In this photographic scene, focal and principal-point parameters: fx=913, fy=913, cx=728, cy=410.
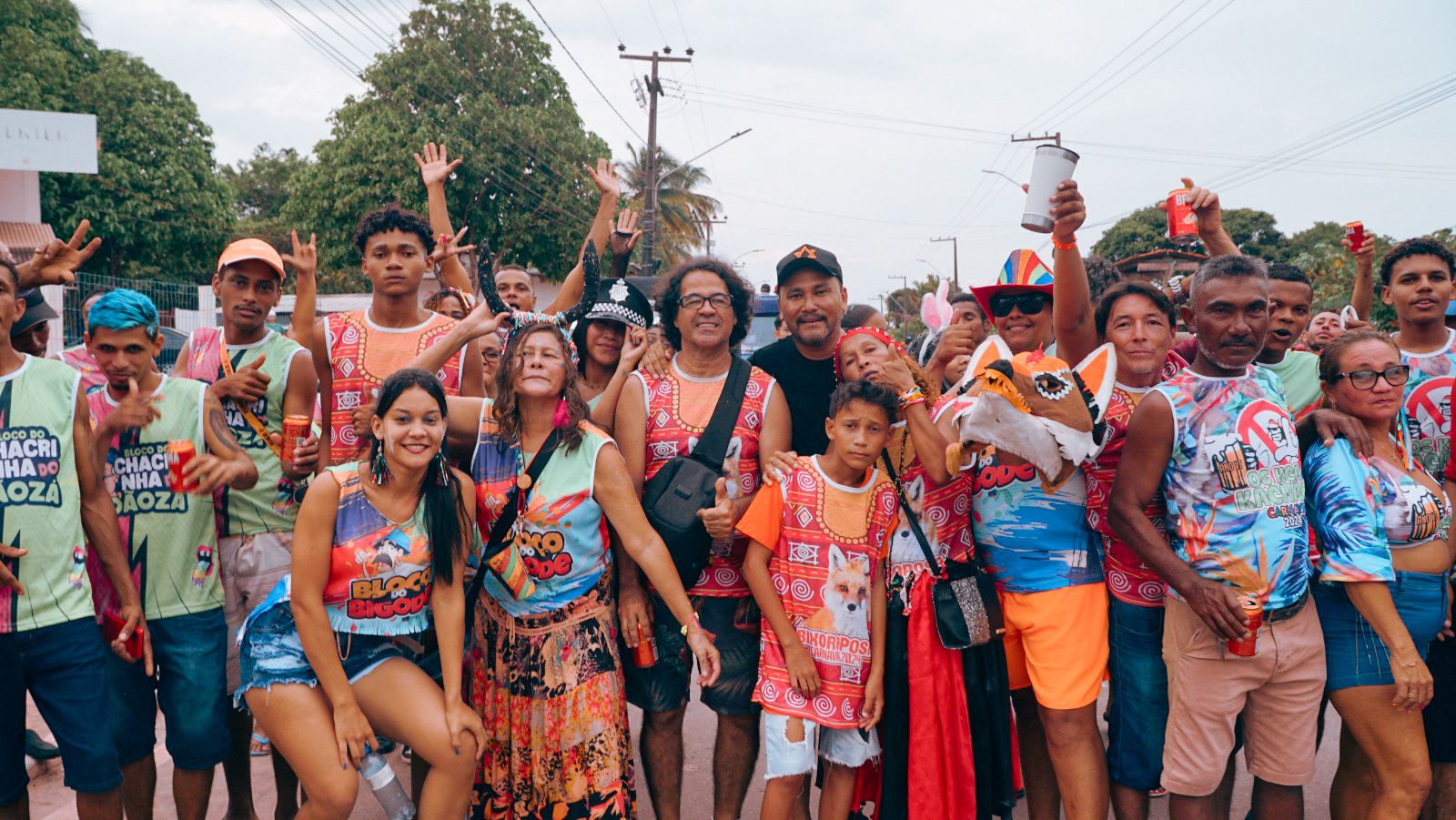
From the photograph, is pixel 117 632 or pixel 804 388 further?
pixel 804 388

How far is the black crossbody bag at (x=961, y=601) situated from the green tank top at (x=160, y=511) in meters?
2.62

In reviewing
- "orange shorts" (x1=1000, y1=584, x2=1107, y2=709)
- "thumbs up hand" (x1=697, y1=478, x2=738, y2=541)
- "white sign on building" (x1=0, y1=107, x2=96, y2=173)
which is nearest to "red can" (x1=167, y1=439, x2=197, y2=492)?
"thumbs up hand" (x1=697, y1=478, x2=738, y2=541)

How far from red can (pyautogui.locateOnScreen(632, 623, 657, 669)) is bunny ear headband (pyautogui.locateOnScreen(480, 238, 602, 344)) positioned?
3.72 ft

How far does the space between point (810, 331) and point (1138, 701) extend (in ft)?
6.18

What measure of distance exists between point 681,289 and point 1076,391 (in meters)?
1.63

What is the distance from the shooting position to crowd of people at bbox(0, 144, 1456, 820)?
2.97 metres

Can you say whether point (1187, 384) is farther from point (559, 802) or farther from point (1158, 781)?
point (559, 802)

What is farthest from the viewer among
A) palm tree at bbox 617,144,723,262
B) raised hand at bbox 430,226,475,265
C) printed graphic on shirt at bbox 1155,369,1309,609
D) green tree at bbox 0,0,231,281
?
palm tree at bbox 617,144,723,262

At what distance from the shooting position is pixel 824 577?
3.23 meters

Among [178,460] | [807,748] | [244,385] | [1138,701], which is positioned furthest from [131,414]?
[1138,701]

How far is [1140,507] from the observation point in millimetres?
3037

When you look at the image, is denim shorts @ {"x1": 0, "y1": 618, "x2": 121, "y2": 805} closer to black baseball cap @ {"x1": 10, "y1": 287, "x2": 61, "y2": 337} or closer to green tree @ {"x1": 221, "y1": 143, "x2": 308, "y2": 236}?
black baseball cap @ {"x1": 10, "y1": 287, "x2": 61, "y2": 337}

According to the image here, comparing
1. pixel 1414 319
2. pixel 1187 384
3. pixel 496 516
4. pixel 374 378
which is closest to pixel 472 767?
pixel 496 516

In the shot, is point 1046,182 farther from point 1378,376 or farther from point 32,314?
point 32,314
